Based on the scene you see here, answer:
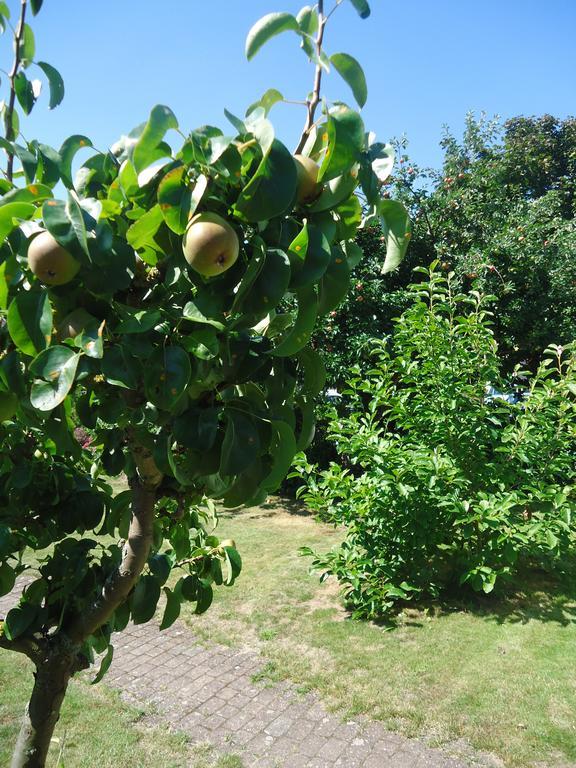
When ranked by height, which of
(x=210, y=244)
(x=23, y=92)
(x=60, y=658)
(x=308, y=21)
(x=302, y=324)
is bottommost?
(x=60, y=658)

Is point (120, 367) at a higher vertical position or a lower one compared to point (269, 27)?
lower

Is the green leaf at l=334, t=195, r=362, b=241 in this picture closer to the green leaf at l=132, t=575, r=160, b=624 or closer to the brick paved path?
the green leaf at l=132, t=575, r=160, b=624

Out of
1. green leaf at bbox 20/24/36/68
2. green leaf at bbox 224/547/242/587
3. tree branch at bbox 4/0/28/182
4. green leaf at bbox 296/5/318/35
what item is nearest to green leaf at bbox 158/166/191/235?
green leaf at bbox 296/5/318/35

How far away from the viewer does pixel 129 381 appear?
102 centimetres

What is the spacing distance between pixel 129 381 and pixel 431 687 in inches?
161

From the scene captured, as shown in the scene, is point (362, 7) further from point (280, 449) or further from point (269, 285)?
point (280, 449)

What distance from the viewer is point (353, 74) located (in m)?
1.01

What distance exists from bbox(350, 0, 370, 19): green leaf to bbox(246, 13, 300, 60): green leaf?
0.37 feet

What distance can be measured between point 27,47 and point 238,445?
137cm

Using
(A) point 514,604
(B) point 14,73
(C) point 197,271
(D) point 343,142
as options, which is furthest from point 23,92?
(A) point 514,604

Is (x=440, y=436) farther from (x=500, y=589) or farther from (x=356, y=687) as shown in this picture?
(x=356, y=687)

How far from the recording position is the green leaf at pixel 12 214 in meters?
0.99

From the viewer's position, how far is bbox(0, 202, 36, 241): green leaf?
3.24ft

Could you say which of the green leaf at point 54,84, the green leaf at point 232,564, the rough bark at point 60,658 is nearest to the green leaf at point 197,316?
the rough bark at point 60,658
